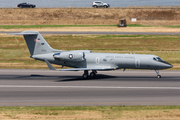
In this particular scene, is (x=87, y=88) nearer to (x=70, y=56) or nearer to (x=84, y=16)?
(x=70, y=56)

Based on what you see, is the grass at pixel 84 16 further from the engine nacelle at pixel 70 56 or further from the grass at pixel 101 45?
the engine nacelle at pixel 70 56

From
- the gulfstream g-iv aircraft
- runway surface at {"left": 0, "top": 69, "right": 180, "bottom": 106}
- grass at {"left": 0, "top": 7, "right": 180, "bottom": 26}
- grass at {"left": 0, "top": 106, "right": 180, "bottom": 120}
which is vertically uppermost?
grass at {"left": 0, "top": 7, "right": 180, "bottom": 26}

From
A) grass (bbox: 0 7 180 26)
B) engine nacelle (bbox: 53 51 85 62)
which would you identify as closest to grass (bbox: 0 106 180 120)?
engine nacelle (bbox: 53 51 85 62)

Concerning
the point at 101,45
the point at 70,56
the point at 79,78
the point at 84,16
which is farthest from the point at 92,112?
the point at 84,16

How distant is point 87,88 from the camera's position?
2780cm

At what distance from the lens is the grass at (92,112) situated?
1859cm

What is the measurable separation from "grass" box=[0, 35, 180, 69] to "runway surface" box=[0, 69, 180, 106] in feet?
37.7

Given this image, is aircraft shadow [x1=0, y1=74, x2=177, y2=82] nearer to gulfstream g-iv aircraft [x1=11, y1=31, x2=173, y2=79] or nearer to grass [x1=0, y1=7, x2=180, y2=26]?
gulfstream g-iv aircraft [x1=11, y1=31, x2=173, y2=79]

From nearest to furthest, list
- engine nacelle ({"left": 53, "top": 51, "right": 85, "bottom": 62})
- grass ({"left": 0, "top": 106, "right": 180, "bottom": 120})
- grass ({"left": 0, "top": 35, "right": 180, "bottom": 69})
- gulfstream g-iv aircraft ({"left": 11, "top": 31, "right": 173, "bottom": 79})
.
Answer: grass ({"left": 0, "top": 106, "right": 180, "bottom": 120}), gulfstream g-iv aircraft ({"left": 11, "top": 31, "right": 173, "bottom": 79}), engine nacelle ({"left": 53, "top": 51, "right": 85, "bottom": 62}), grass ({"left": 0, "top": 35, "right": 180, "bottom": 69})

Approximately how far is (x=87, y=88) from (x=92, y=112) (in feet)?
26.8

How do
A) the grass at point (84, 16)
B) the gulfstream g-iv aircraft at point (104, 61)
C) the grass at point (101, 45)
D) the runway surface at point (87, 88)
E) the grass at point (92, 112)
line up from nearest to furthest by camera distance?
the grass at point (92, 112) → the runway surface at point (87, 88) → the gulfstream g-iv aircraft at point (104, 61) → the grass at point (101, 45) → the grass at point (84, 16)

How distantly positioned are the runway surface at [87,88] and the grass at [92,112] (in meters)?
1.44

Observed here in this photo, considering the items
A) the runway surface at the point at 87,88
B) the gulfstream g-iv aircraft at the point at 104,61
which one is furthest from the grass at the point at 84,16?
the gulfstream g-iv aircraft at the point at 104,61

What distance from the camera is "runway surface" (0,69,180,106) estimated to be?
2294cm
